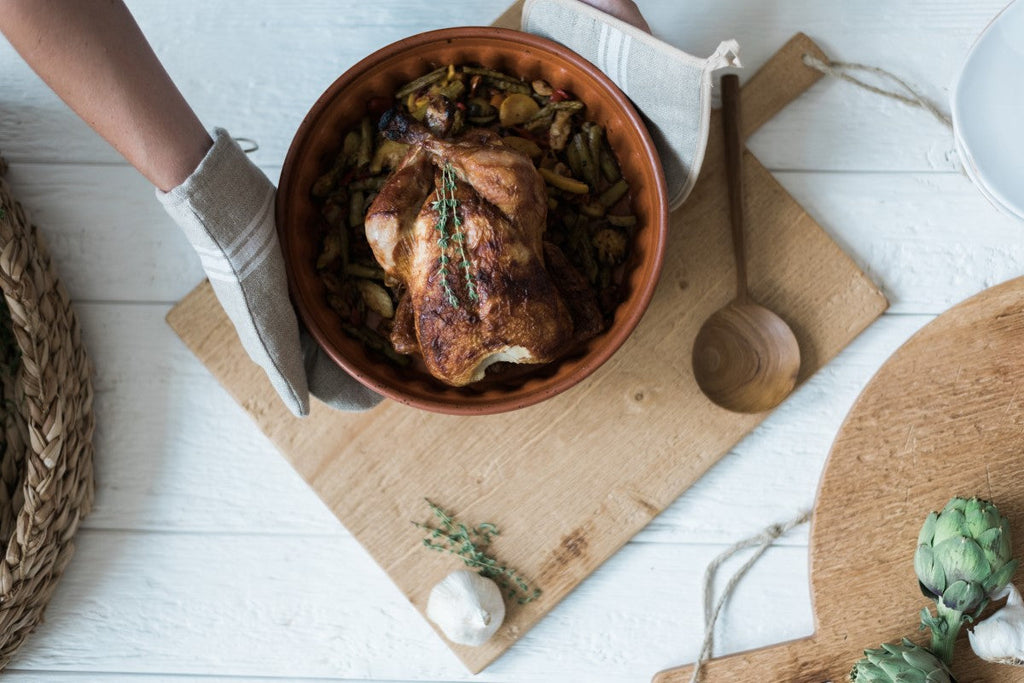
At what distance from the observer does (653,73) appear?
142 cm

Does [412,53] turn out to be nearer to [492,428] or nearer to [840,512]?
[492,428]

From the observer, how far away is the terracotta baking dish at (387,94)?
4.64ft

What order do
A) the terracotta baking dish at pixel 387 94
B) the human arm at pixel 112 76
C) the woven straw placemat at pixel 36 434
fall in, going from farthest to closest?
1. the woven straw placemat at pixel 36 434
2. the terracotta baking dish at pixel 387 94
3. the human arm at pixel 112 76

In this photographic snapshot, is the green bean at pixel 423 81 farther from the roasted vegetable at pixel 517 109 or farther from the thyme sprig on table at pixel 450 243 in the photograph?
the thyme sprig on table at pixel 450 243

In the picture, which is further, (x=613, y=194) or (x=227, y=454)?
(x=227, y=454)

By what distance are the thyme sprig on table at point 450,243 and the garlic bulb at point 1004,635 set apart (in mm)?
1108

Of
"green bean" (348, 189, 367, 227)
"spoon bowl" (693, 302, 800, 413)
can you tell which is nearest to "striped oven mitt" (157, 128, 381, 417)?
"green bean" (348, 189, 367, 227)

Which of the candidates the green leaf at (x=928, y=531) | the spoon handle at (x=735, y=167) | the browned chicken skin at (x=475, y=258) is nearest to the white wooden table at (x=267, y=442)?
the spoon handle at (x=735, y=167)

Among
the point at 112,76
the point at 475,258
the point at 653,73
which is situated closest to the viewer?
the point at 112,76

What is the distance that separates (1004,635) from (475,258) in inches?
45.4

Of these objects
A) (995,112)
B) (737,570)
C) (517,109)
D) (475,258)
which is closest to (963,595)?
(737,570)

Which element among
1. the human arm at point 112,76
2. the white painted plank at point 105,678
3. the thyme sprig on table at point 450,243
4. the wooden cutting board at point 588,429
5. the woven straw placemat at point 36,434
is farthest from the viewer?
the white painted plank at point 105,678

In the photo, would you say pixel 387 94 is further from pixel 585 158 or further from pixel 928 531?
pixel 928 531

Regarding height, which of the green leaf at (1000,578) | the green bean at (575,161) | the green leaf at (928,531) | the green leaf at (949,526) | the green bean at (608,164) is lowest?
the green leaf at (1000,578)
